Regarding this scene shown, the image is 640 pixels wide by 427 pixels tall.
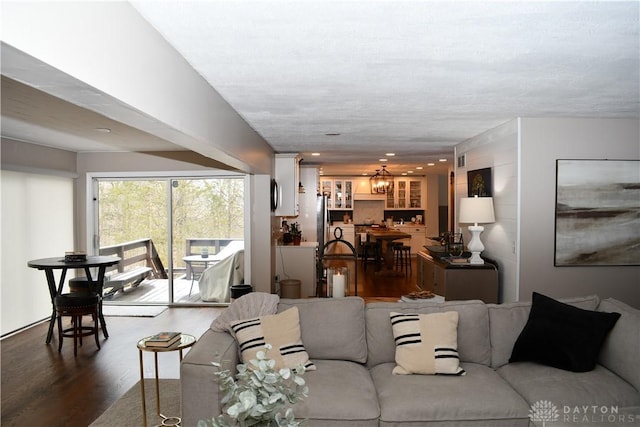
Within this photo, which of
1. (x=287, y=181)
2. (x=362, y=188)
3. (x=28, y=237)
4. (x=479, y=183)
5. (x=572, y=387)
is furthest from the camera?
(x=362, y=188)

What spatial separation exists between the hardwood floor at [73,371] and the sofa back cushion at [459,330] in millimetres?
1970

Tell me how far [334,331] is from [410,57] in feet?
5.84

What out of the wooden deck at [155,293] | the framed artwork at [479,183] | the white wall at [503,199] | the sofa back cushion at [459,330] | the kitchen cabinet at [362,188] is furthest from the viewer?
the kitchen cabinet at [362,188]

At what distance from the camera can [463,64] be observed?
2.88 meters

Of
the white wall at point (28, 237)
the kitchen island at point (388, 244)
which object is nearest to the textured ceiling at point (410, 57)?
the white wall at point (28, 237)

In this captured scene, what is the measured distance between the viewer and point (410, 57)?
2742 millimetres

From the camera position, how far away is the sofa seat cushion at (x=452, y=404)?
7.87 feet

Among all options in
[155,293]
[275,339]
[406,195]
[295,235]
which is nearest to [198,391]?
[275,339]

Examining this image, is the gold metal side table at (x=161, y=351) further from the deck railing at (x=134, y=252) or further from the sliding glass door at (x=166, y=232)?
the deck railing at (x=134, y=252)

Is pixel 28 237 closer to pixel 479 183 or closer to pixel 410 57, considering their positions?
→ pixel 410 57

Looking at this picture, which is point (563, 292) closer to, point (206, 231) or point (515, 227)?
point (515, 227)

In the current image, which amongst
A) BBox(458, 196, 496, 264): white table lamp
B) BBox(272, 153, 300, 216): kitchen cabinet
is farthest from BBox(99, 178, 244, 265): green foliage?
BBox(458, 196, 496, 264): white table lamp

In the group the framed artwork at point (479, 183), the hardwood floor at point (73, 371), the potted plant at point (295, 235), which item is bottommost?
the hardwood floor at point (73, 371)

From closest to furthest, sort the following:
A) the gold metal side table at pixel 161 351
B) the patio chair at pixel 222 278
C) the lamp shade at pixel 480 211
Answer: the gold metal side table at pixel 161 351 < the lamp shade at pixel 480 211 < the patio chair at pixel 222 278
